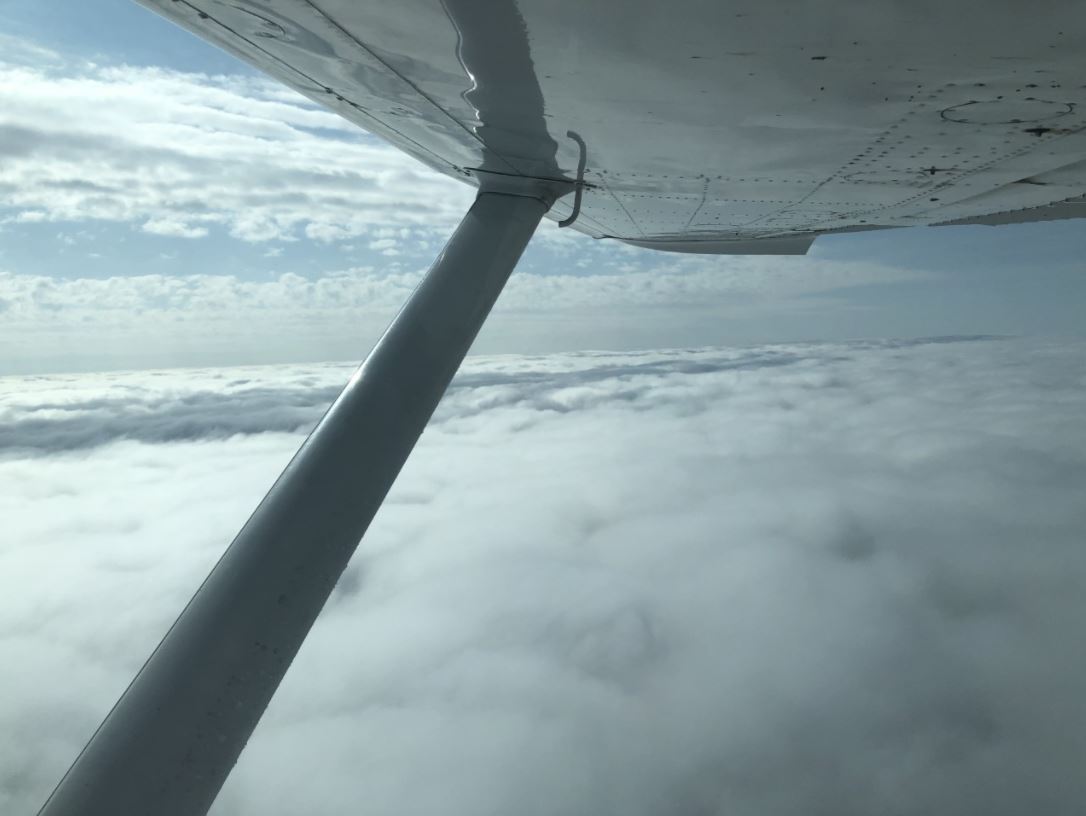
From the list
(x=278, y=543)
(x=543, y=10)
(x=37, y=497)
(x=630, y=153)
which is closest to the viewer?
(x=543, y=10)

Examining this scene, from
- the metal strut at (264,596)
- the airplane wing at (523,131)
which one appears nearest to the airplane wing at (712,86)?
the airplane wing at (523,131)

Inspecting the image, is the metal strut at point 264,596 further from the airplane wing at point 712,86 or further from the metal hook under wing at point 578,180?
the airplane wing at point 712,86

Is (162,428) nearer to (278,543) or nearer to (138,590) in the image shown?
(138,590)

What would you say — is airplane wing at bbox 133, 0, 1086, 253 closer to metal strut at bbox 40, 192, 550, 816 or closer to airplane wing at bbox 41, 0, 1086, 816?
airplane wing at bbox 41, 0, 1086, 816

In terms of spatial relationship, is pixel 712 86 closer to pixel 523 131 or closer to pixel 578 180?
pixel 523 131

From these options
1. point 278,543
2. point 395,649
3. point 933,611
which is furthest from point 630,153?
point 933,611
